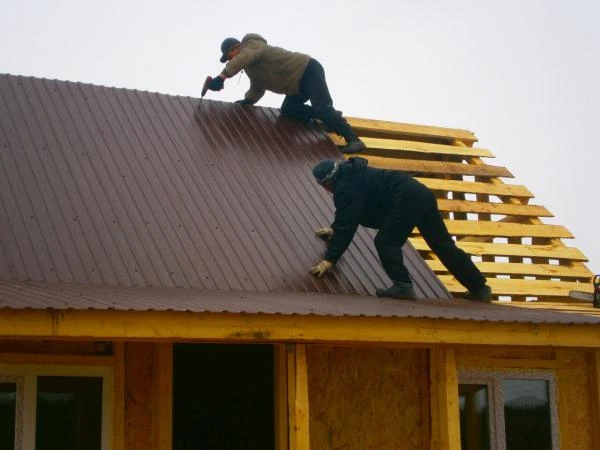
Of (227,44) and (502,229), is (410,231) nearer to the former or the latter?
(502,229)

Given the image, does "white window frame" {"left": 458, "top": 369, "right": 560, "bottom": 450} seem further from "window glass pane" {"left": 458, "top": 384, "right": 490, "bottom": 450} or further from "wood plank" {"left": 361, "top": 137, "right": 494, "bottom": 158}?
"wood plank" {"left": 361, "top": 137, "right": 494, "bottom": 158}

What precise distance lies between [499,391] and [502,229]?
315 cm

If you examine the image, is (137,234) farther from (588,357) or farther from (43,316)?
(588,357)

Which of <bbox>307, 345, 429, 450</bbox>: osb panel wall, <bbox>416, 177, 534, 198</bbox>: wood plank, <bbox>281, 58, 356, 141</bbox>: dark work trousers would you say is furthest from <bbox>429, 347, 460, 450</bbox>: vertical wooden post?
<bbox>281, 58, 356, 141</bbox>: dark work trousers

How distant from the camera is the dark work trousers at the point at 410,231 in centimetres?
1139

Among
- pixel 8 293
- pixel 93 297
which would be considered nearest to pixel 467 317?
pixel 93 297

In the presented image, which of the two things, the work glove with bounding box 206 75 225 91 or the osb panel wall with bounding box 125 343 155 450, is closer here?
the osb panel wall with bounding box 125 343 155 450

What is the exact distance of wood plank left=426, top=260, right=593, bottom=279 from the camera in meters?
13.7

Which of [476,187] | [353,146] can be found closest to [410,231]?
[353,146]

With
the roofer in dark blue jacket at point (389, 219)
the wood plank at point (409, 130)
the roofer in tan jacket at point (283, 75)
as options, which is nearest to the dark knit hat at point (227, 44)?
the roofer in tan jacket at point (283, 75)

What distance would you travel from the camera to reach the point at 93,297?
9.05 m

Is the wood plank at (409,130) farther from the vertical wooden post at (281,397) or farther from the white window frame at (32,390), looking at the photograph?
the white window frame at (32,390)

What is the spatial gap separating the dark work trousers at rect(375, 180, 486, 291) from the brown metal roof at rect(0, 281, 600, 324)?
53 centimetres

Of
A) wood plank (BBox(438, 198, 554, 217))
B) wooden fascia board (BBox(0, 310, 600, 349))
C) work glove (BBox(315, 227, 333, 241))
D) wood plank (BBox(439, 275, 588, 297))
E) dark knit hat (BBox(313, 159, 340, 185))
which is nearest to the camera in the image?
wooden fascia board (BBox(0, 310, 600, 349))
